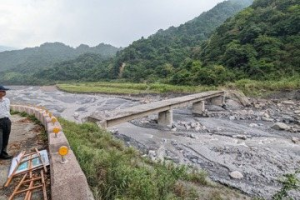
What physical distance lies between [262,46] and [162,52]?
43471mm

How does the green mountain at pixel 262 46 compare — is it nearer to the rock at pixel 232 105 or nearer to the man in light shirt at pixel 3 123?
the rock at pixel 232 105

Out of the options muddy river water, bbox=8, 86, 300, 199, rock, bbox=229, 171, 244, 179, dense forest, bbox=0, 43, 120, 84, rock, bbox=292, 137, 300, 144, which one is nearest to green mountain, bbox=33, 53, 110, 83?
dense forest, bbox=0, 43, 120, 84

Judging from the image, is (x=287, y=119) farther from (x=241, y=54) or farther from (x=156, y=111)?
(x=241, y=54)

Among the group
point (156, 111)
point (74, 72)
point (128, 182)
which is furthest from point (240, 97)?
point (74, 72)

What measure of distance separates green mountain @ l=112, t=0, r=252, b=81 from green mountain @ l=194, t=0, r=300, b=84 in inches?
610

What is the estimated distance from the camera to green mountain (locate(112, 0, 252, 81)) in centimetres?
6531

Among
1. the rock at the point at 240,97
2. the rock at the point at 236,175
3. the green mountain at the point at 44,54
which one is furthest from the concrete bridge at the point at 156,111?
the green mountain at the point at 44,54

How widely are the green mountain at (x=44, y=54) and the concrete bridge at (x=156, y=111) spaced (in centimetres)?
12678

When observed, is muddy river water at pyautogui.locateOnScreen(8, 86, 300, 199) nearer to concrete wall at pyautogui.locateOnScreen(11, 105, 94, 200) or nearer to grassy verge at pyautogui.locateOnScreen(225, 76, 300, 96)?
grassy verge at pyautogui.locateOnScreen(225, 76, 300, 96)

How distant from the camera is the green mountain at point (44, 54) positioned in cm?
14326

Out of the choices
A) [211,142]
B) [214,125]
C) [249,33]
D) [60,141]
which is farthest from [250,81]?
[60,141]

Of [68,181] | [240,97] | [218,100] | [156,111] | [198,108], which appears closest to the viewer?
[68,181]

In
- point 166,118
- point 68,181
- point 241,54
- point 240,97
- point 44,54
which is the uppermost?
point 44,54

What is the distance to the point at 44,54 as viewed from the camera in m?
158
